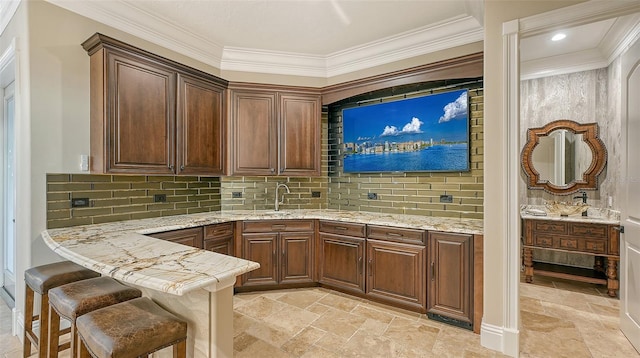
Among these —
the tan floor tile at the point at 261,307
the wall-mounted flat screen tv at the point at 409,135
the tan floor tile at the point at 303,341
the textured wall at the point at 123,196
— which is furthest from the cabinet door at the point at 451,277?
the textured wall at the point at 123,196

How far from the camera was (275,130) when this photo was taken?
3.61m

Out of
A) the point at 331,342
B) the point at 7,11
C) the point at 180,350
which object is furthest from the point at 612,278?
the point at 7,11

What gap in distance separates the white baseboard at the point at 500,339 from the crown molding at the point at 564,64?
3.47m

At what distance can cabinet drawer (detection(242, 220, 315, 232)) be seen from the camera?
328cm

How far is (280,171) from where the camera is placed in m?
3.61

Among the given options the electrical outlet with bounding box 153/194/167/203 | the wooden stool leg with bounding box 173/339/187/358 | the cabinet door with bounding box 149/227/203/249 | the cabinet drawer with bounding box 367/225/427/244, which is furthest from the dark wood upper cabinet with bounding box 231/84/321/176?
the wooden stool leg with bounding box 173/339/187/358

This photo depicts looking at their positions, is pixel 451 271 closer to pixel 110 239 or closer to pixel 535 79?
pixel 110 239

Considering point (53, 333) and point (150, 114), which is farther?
point (150, 114)

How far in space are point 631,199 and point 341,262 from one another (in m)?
2.46

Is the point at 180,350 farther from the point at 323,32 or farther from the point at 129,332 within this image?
the point at 323,32

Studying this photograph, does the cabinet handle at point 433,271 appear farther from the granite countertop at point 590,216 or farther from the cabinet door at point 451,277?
the granite countertop at point 590,216

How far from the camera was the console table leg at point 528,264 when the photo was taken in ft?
11.9

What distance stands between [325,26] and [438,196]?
2149 millimetres

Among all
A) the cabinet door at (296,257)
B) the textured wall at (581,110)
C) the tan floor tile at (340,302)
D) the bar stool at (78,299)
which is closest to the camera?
the bar stool at (78,299)
